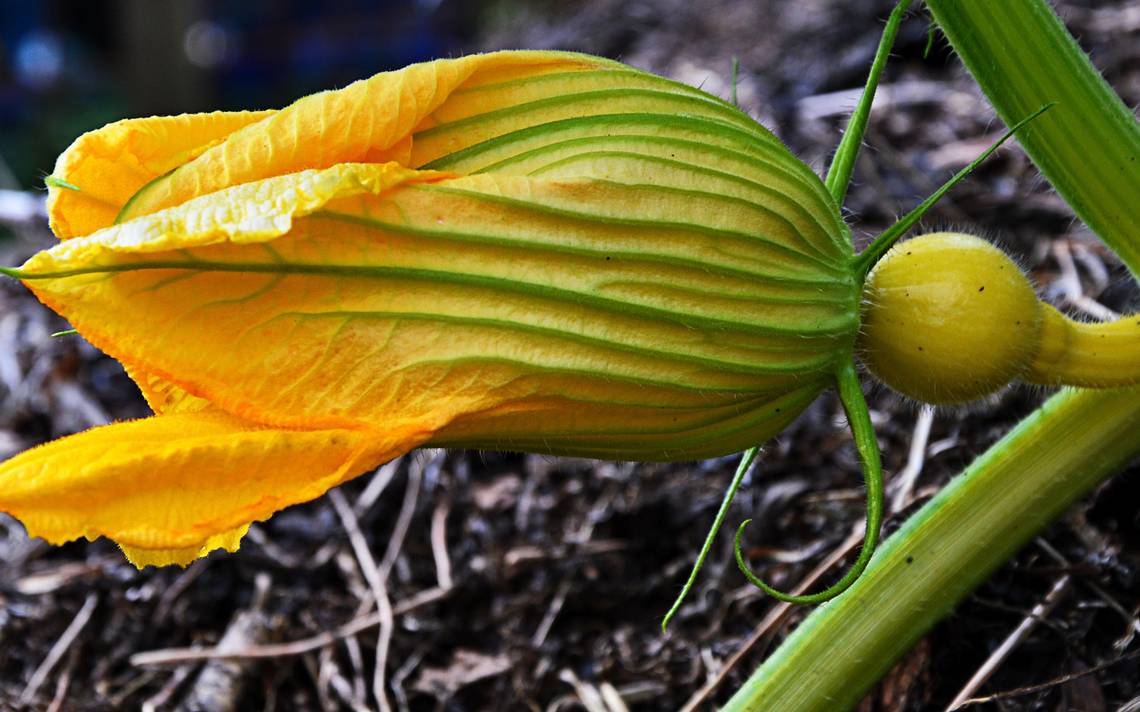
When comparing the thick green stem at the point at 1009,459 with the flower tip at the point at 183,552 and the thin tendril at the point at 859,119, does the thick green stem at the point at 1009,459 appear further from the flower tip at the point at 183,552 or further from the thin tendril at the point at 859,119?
the flower tip at the point at 183,552

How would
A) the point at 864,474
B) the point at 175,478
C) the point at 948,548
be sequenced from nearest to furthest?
1. the point at 175,478
2. the point at 864,474
3. the point at 948,548

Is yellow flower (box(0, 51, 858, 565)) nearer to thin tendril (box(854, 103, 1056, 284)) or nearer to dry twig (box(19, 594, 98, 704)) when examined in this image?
thin tendril (box(854, 103, 1056, 284))

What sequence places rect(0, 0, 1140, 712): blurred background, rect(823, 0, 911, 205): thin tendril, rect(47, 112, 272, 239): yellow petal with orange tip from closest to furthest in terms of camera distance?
rect(47, 112, 272, 239): yellow petal with orange tip < rect(823, 0, 911, 205): thin tendril < rect(0, 0, 1140, 712): blurred background

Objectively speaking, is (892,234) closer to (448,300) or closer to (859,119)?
(859,119)

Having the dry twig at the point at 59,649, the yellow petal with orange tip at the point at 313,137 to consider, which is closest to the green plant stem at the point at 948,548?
the yellow petal with orange tip at the point at 313,137

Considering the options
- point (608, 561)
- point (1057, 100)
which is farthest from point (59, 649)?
point (1057, 100)

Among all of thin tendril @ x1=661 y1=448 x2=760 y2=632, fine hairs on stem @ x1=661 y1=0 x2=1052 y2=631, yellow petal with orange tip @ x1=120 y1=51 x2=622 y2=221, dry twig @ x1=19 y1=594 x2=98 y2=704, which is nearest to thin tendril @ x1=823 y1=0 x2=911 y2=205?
fine hairs on stem @ x1=661 y1=0 x2=1052 y2=631
